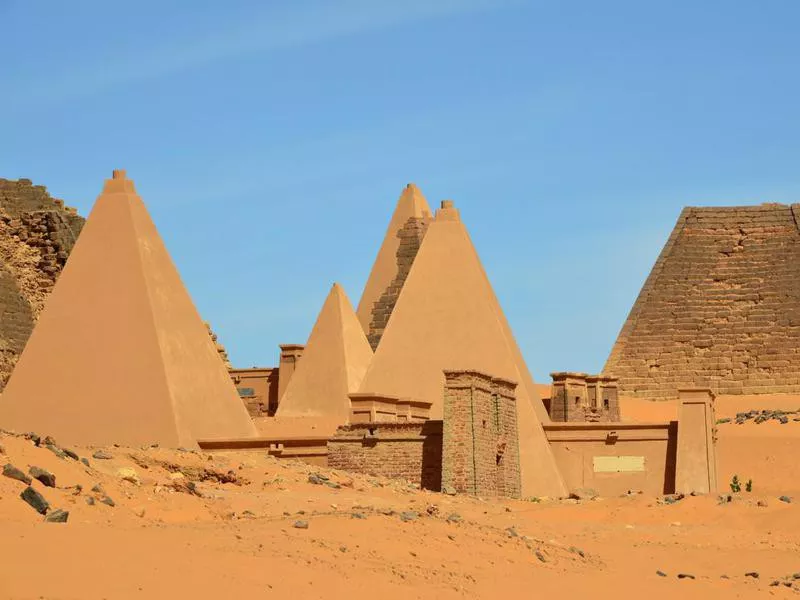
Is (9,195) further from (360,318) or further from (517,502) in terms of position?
(517,502)

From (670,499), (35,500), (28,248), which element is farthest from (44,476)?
(28,248)

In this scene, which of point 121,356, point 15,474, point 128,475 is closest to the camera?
point 15,474

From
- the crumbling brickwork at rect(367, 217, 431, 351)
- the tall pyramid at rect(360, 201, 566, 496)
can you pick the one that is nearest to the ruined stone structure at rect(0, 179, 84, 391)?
the crumbling brickwork at rect(367, 217, 431, 351)

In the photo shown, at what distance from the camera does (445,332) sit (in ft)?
96.2

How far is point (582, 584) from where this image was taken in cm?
1557

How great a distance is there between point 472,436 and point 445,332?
5795 mm

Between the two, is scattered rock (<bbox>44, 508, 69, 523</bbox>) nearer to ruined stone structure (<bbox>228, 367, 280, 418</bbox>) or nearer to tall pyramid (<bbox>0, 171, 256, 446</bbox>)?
tall pyramid (<bbox>0, 171, 256, 446</bbox>)

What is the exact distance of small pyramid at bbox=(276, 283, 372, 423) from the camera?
32.9 metres

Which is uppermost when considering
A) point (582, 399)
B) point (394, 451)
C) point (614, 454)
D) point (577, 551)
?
point (582, 399)

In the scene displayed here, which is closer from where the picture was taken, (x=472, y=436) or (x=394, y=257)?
(x=472, y=436)

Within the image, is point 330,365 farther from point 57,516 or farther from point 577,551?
point 57,516

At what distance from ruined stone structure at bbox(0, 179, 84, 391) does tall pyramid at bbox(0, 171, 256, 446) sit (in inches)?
372

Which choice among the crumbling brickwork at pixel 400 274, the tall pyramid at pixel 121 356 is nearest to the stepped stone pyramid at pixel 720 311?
the crumbling brickwork at pixel 400 274

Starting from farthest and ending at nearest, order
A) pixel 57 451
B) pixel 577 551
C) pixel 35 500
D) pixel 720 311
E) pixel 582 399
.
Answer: pixel 720 311 → pixel 582 399 → pixel 577 551 → pixel 57 451 → pixel 35 500
